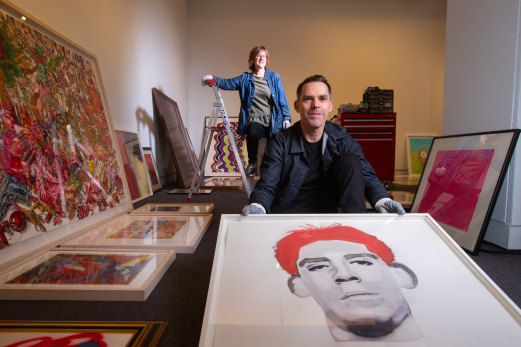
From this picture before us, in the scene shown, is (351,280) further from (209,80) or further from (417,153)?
(417,153)

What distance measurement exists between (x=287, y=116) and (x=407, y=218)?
202 cm

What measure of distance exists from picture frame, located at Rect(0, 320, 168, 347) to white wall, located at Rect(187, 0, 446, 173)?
4.16 meters

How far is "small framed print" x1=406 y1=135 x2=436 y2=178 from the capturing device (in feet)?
15.5

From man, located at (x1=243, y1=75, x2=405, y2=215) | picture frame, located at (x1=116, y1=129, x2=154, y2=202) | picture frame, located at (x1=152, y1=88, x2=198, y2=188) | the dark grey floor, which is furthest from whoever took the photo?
picture frame, located at (x1=152, y1=88, x2=198, y2=188)

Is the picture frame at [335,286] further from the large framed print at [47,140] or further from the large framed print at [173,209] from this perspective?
the large framed print at [173,209]

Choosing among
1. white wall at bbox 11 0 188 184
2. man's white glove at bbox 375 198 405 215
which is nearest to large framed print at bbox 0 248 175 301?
man's white glove at bbox 375 198 405 215

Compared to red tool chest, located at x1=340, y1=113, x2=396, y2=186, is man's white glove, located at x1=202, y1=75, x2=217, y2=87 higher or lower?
higher

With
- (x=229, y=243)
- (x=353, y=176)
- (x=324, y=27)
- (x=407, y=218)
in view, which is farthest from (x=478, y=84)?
(x=324, y=27)

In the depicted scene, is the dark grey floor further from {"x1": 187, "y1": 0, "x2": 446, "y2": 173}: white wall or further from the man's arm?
{"x1": 187, "y1": 0, "x2": 446, "y2": 173}: white wall

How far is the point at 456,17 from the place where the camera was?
1.91 metres

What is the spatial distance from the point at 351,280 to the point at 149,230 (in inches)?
49.6

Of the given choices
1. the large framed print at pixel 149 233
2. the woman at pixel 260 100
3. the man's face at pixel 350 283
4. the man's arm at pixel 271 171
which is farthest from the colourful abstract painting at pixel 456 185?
the large framed print at pixel 149 233

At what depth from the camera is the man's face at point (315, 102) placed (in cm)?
125

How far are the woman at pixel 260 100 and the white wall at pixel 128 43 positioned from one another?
0.87 meters
